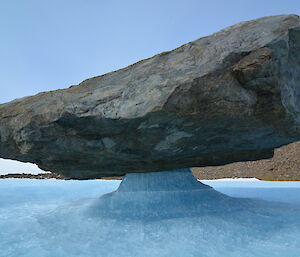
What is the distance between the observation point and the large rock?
2.78m

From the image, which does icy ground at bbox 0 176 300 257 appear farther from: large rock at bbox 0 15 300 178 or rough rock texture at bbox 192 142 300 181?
rough rock texture at bbox 192 142 300 181

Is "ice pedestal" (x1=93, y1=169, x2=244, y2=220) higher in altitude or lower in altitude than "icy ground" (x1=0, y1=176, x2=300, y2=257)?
higher

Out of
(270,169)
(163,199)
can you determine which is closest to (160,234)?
(163,199)

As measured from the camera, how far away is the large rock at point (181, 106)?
2.78m

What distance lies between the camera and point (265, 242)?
2.69 m

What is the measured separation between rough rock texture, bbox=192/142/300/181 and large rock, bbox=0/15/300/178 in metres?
15.1

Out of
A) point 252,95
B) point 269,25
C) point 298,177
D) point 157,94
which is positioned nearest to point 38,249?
point 157,94

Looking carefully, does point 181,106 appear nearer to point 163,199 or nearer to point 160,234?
point 160,234

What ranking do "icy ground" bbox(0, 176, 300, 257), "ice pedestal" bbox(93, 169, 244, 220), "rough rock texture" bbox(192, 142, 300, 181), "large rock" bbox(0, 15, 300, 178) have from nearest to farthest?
Answer: "icy ground" bbox(0, 176, 300, 257) → "large rock" bbox(0, 15, 300, 178) → "ice pedestal" bbox(93, 169, 244, 220) → "rough rock texture" bbox(192, 142, 300, 181)

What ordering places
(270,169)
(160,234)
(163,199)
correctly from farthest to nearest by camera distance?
(270,169) < (163,199) < (160,234)

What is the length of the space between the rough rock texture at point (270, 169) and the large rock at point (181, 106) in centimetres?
1507

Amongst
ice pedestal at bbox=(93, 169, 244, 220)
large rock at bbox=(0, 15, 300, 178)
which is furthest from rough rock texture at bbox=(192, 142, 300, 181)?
large rock at bbox=(0, 15, 300, 178)

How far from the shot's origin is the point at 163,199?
4527 millimetres

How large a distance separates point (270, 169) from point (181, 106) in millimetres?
17293
